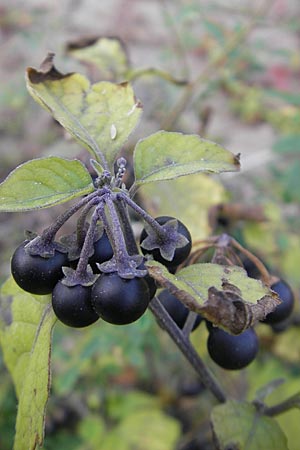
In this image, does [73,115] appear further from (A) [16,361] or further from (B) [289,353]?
(B) [289,353]

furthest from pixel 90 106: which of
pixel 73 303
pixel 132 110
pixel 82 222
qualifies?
pixel 73 303

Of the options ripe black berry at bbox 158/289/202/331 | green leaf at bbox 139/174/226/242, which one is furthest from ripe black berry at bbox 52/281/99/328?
green leaf at bbox 139/174/226/242

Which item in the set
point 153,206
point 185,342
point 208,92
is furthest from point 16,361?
point 208,92

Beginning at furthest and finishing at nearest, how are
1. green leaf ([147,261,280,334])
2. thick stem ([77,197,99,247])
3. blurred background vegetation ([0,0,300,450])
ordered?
blurred background vegetation ([0,0,300,450]), thick stem ([77,197,99,247]), green leaf ([147,261,280,334])

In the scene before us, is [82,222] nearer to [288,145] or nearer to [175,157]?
[175,157]

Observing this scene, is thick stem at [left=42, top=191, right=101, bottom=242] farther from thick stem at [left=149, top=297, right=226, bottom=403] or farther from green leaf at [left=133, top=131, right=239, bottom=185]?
thick stem at [left=149, top=297, right=226, bottom=403]

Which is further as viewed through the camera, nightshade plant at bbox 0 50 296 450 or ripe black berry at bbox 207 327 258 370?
ripe black berry at bbox 207 327 258 370

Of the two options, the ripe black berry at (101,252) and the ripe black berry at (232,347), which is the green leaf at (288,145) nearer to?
the ripe black berry at (232,347)
